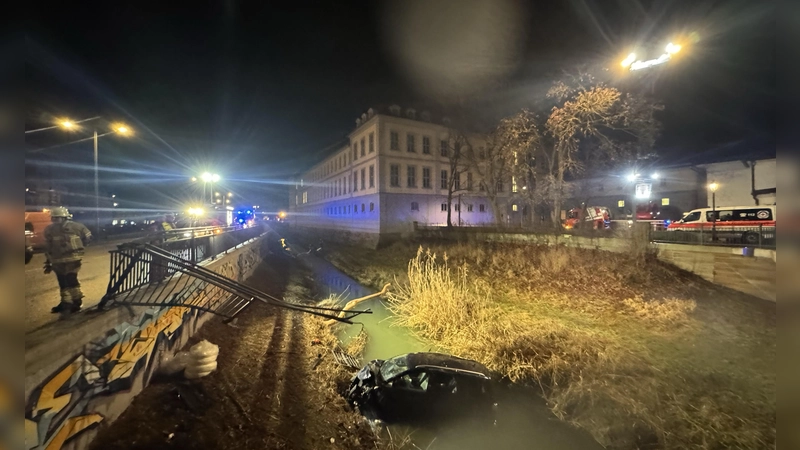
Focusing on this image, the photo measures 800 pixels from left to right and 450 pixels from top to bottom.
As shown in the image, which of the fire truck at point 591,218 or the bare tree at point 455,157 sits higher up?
the bare tree at point 455,157

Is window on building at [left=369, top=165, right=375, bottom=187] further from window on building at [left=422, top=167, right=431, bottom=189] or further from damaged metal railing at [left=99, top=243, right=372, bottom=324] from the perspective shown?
damaged metal railing at [left=99, top=243, right=372, bottom=324]

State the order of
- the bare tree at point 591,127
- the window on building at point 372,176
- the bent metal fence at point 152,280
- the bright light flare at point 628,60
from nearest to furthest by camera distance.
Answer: the bent metal fence at point 152,280 < the bright light flare at point 628,60 < the bare tree at point 591,127 < the window on building at point 372,176

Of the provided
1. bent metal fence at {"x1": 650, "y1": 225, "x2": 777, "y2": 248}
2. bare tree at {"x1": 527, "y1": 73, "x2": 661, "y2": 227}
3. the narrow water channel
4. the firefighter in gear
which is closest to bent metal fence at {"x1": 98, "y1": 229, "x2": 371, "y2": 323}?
the firefighter in gear

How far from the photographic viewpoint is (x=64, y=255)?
4809 mm

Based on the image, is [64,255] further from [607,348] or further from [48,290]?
[607,348]

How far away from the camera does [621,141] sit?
18.2m

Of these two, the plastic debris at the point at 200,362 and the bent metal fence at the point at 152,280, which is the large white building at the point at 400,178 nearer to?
the bent metal fence at the point at 152,280

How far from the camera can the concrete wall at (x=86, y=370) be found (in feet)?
10.6

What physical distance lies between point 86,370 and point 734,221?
25717 mm

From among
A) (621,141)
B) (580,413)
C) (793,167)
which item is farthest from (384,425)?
(621,141)

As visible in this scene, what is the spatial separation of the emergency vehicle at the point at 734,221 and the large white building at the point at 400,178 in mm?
17166

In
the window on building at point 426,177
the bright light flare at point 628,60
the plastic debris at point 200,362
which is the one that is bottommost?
the plastic debris at point 200,362

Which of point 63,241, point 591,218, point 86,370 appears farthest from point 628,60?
point 86,370

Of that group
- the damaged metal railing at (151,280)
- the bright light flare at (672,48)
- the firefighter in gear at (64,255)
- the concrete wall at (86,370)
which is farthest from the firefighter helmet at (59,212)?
the bright light flare at (672,48)
